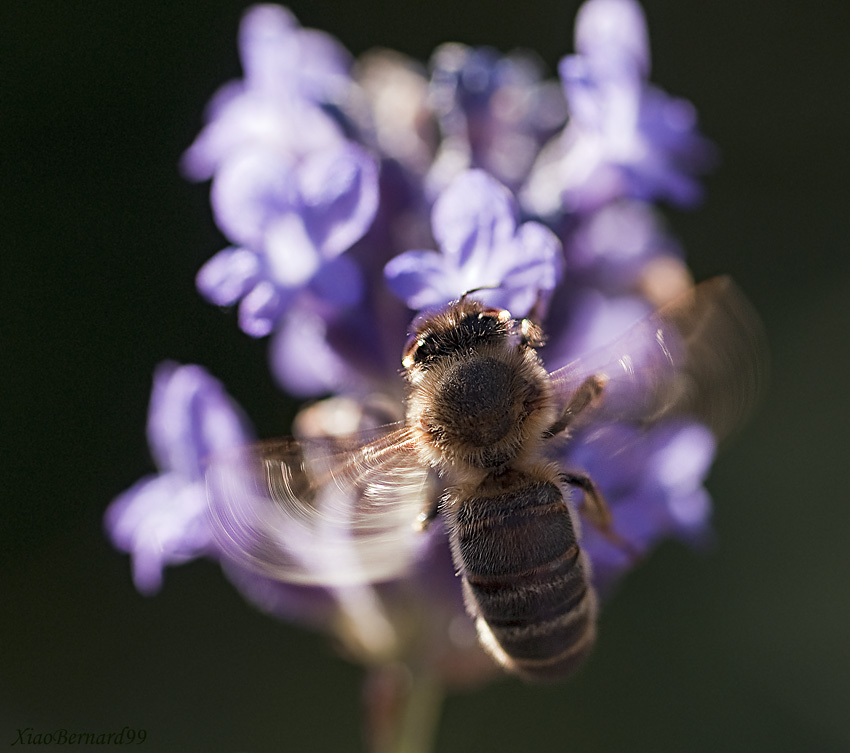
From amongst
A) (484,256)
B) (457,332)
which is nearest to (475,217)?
(484,256)

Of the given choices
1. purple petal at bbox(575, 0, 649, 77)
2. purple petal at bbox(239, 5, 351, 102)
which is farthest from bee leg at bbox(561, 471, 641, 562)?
purple petal at bbox(239, 5, 351, 102)

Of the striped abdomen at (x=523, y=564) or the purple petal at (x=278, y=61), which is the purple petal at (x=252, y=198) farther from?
the striped abdomen at (x=523, y=564)

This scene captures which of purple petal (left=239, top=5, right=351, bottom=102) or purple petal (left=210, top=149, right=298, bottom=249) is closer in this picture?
purple petal (left=210, top=149, right=298, bottom=249)

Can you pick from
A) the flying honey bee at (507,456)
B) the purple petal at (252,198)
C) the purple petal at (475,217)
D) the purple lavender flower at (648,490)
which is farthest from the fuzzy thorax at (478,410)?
the purple petal at (252,198)

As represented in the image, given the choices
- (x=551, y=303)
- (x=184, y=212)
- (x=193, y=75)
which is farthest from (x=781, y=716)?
(x=193, y=75)

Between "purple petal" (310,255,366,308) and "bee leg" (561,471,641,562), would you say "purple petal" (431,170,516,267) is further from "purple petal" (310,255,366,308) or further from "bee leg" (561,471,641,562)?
"bee leg" (561,471,641,562)

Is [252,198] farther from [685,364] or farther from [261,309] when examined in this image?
[685,364]

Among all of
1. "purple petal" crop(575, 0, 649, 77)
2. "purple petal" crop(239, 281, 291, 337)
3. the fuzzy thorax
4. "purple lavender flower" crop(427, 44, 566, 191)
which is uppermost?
"purple petal" crop(575, 0, 649, 77)
